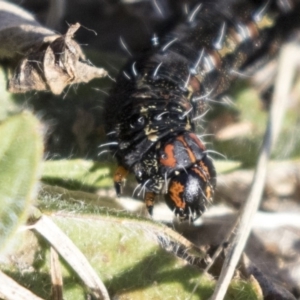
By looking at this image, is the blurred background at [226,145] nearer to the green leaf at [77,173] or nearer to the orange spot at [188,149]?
the green leaf at [77,173]

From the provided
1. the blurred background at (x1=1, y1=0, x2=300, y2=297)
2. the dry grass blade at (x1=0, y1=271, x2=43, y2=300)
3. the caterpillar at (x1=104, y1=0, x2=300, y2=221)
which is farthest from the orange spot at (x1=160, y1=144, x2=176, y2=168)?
the dry grass blade at (x1=0, y1=271, x2=43, y2=300)

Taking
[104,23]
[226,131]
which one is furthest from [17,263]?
[104,23]

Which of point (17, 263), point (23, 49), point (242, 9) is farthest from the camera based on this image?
point (242, 9)

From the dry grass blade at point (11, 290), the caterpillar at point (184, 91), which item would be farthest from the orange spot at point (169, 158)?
the dry grass blade at point (11, 290)

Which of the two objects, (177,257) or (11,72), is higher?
(11,72)

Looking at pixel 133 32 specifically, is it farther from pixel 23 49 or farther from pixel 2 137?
pixel 2 137

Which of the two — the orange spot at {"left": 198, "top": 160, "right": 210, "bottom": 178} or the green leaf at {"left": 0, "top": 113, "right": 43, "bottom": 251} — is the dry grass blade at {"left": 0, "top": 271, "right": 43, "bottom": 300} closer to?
the green leaf at {"left": 0, "top": 113, "right": 43, "bottom": 251}
